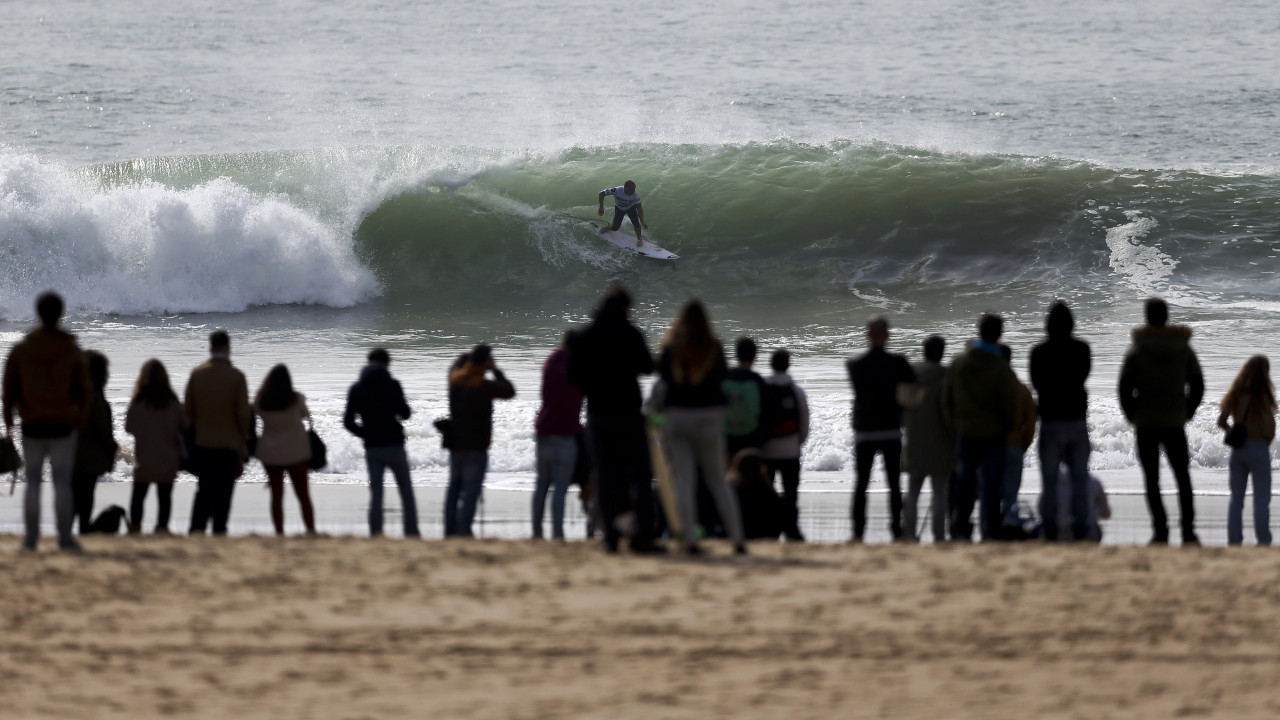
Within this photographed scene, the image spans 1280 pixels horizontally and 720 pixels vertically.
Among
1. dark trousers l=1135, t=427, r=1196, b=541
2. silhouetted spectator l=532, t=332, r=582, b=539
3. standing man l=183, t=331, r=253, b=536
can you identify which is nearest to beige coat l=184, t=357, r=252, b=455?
standing man l=183, t=331, r=253, b=536

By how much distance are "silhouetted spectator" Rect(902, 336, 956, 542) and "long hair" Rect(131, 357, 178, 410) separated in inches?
156

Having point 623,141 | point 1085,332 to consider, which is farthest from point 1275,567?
point 623,141

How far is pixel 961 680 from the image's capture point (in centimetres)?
471

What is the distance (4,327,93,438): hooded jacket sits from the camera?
6363 mm

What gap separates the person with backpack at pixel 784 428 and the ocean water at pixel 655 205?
3.28 meters

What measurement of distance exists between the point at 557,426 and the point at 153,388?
7.16ft

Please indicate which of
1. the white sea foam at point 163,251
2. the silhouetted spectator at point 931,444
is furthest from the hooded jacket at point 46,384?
the white sea foam at point 163,251

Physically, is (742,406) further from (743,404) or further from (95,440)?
(95,440)

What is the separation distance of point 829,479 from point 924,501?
133 centimetres

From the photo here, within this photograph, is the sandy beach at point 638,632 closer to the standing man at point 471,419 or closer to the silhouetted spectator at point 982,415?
the silhouetted spectator at point 982,415

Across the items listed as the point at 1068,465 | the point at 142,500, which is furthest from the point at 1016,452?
the point at 142,500

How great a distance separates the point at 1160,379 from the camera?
733 cm

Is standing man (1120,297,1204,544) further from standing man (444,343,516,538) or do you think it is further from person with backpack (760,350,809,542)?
standing man (444,343,516,538)

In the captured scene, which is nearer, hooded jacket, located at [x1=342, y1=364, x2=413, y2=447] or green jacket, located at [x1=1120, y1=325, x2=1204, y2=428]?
green jacket, located at [x1=1120, y1=325, x2=1204, y2=428]
